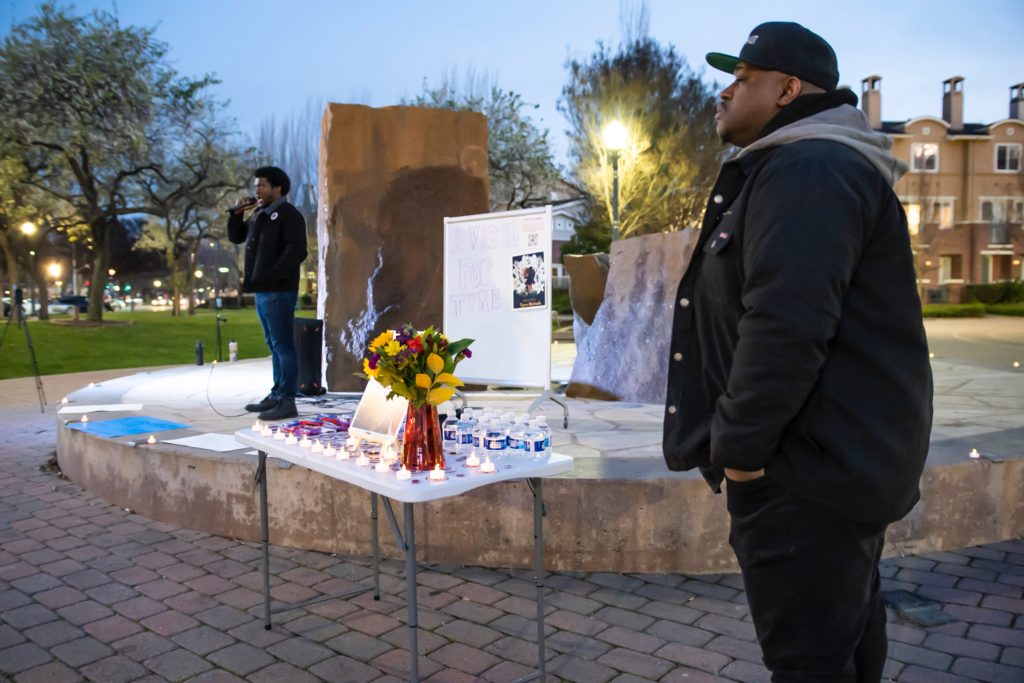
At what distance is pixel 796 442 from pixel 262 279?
5019mm

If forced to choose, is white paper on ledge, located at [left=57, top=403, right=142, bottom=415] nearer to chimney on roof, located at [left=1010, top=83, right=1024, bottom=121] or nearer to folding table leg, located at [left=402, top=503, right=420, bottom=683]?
folding table leg, located at [left=402, top=503, right=420, bottom=683]

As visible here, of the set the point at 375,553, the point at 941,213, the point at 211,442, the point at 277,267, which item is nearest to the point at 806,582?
the point at 375,553

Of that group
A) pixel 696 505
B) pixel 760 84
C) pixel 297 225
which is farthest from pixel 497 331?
pixel 760 84

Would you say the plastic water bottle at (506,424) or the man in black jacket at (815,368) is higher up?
the man in black jacket at (815,368)

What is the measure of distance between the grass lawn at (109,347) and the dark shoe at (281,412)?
32.3ft

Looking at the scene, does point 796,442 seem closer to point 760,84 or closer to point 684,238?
point 760,84

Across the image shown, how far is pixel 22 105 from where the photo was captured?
19781mm

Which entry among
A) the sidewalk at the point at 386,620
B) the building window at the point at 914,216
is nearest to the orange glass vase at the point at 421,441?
the sidewalk at the point at 386,620

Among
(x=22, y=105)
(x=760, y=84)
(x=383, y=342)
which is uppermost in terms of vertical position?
(x=22, y=105)

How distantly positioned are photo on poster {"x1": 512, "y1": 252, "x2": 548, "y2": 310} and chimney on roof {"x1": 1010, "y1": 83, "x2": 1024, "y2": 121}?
4834cm

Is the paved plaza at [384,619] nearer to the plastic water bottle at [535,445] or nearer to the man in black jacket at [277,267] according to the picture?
the plastic water bottle at [535,445]

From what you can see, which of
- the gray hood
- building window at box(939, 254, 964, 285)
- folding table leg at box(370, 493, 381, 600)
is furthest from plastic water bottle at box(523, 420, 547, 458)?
building window at box(939, 254, 964, 285)

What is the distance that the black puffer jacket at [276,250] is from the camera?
239 inches

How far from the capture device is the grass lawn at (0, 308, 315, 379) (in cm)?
1504
